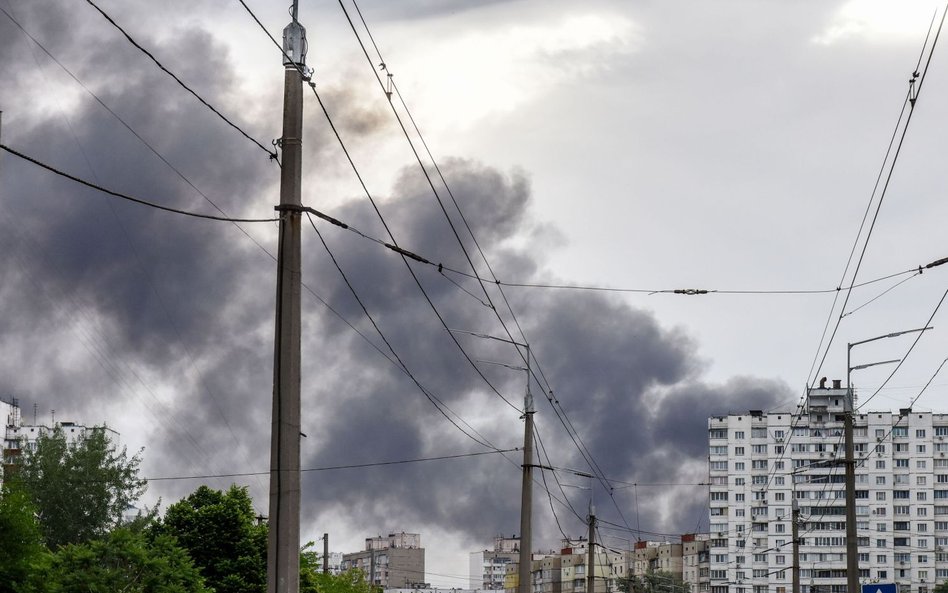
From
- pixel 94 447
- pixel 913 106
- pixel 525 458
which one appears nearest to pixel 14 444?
pixel 94 447

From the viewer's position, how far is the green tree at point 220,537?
161ft

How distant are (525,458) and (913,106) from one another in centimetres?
1862

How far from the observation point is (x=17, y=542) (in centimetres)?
4334

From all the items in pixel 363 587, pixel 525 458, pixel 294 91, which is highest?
pixel 294 91

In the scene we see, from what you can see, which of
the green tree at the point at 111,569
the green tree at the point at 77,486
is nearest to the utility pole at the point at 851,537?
the green tree at the point at 111,569

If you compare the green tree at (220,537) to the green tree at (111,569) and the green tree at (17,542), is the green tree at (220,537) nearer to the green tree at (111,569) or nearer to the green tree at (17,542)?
the green tree at (17,542)

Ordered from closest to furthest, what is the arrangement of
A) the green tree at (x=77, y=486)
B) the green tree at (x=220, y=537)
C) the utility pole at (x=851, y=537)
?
the utility pole at (x=851, y=537) < the green tree at (x=220, y=537) < the green tree at (x=77, y=486)

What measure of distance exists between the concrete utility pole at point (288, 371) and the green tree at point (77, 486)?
79414mm

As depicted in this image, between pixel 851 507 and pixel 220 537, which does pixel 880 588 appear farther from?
pixel 220 537

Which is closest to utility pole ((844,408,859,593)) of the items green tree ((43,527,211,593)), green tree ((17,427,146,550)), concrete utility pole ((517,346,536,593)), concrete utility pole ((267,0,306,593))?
concrete utility pole ((517,346,536,593))

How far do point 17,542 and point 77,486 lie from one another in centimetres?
5635

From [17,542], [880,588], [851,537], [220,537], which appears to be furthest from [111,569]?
[851,537]

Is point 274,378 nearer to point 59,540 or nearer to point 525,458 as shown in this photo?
point 525,458

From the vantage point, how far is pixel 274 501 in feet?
60.4
